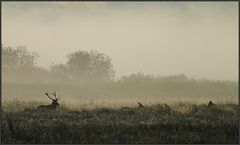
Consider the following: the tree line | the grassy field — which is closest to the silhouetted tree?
the tree line

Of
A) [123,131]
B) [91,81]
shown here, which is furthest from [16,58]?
[123,131]

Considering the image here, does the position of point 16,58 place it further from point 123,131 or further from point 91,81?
point 123,131

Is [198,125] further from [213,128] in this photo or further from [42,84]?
[42,84]

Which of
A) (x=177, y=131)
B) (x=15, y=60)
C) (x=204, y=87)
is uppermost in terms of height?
(x=15, y=60)

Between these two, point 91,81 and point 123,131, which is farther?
point 91,81

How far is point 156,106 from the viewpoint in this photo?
1060 inches

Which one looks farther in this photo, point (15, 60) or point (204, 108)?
point (15, 60)

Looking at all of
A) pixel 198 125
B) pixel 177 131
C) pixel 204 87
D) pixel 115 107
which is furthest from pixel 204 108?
pixel 204 87

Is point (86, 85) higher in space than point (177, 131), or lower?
higher

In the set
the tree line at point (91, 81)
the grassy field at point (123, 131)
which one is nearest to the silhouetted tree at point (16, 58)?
the tree line at point (91, 81)

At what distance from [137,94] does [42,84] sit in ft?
41.4

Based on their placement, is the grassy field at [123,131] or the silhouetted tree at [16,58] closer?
the grassy field at [123,131]

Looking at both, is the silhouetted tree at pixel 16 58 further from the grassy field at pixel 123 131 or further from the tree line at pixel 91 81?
the grassy field at pixel 123 131

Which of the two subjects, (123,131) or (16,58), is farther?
(16,58)
